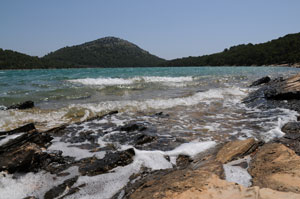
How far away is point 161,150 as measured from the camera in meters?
4.35

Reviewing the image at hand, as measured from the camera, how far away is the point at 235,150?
3.51 meters

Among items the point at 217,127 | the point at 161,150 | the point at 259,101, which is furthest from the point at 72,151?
the point at 259,101

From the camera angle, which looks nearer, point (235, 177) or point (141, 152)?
point (235, 177)

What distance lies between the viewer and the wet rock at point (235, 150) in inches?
130

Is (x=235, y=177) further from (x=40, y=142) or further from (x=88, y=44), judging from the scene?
(x=88, y=44)

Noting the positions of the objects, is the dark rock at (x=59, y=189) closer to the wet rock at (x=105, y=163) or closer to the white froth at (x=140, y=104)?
the wet rock at (x=105, y=163)

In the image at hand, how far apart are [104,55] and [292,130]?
163 m

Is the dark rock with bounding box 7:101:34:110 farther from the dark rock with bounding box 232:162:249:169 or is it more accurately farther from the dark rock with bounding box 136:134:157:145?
the dark rock with bounding box 232:162:249:169

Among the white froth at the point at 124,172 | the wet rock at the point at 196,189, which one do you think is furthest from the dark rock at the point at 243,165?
the white froth at the point at 124,172

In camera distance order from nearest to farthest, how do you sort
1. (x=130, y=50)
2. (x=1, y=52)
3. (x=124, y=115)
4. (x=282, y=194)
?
(x=282, y=194), (x=124, y=115), (x=1, y=52), (x=130, y=50)

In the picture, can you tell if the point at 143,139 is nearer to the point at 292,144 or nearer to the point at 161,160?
the point at 161,160

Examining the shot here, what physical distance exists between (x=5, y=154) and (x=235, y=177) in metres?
3.91

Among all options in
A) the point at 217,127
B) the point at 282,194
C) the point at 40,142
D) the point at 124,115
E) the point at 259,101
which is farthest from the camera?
the point at 259,101

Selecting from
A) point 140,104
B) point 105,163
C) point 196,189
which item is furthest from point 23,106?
point 196,189
